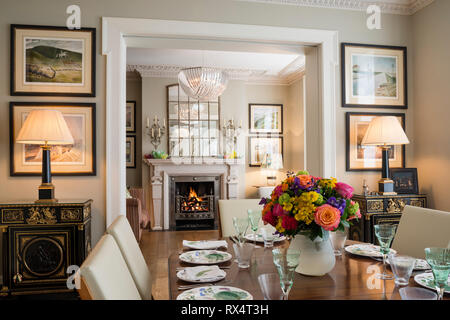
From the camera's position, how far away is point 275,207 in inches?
56.4

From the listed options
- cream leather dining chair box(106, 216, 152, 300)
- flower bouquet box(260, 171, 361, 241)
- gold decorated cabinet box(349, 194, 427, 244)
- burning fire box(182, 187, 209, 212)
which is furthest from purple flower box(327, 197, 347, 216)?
burning fire box(182, 187, 209, 212)

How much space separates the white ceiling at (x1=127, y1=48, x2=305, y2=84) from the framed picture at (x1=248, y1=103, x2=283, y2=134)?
58 centimetres

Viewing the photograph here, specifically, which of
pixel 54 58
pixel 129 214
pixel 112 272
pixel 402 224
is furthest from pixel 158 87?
pixel 112 272

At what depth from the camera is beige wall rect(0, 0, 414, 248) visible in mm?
2904

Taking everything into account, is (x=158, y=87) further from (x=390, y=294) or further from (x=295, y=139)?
(x=390, y=294)

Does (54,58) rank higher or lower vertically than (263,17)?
lower

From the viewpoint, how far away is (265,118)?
6.55m

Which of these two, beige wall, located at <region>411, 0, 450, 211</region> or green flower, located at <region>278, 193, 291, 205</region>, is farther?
beige wall, located at <region>411, 0, 450, 211</region>

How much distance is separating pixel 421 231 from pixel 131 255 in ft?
5.19

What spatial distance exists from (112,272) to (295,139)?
18.5ft

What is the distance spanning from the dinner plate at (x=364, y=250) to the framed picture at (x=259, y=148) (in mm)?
4611

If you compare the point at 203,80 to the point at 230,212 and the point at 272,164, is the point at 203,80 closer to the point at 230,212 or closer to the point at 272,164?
the point at 230,212

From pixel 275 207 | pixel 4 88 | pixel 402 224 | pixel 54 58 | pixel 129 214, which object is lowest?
pixel 129 214

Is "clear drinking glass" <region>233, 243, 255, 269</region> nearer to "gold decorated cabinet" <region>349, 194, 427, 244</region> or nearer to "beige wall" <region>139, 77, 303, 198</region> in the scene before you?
"gold decorated cabinet" <region>349, 194, 427, 244</region>
